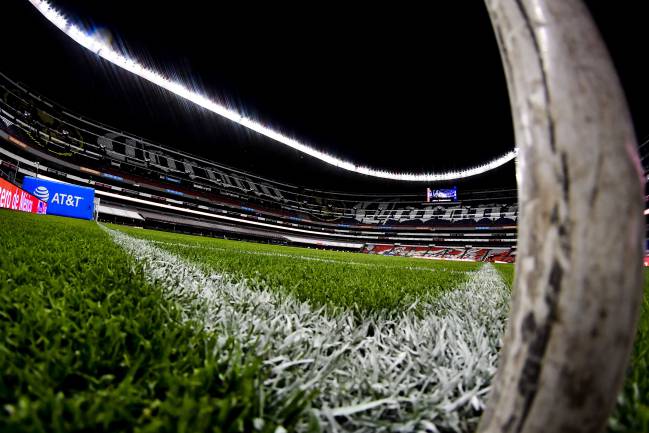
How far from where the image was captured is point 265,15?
11.4 metres

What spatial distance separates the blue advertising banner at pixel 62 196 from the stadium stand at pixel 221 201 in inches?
274

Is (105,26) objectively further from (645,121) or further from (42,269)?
(645,121)

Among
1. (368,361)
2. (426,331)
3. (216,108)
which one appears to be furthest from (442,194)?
(368,361)

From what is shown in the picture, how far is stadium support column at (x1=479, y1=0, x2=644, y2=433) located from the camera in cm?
28

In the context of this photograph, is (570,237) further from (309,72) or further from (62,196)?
(62,196)

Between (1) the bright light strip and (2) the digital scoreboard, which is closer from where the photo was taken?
(1) the bright light strip

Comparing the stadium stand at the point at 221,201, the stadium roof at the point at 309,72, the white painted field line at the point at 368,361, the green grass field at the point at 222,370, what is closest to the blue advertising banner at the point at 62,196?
the stadium stand at the point at 221,201

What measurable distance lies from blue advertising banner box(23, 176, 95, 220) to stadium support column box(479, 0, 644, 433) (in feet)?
67.8

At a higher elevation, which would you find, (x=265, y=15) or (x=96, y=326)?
(x=265, y=15)

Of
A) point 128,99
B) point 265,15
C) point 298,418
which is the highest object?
point 128,99

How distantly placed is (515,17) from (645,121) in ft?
87.9

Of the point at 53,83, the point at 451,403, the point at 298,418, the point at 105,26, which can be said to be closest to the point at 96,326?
the point at 298,418

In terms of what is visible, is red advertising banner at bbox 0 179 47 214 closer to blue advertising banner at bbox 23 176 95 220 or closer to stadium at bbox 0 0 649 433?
blue advertising banner at bbox 23 176 95 220

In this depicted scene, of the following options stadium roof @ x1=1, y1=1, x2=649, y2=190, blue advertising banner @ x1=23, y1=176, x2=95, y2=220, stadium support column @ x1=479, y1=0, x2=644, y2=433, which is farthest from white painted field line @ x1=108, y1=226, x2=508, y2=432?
blue advertising banner @ x1=23, y1=176, x2=95, y2=220
